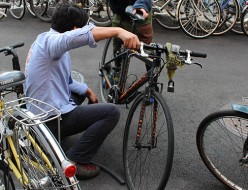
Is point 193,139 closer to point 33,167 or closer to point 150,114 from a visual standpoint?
point 150,114

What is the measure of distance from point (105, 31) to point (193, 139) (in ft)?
6.57

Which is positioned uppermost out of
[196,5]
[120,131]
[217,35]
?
[196,5]

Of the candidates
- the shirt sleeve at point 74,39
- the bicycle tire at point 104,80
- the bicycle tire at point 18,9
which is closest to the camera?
the shirt sleeve at point 74,39

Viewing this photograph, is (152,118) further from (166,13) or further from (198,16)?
(166,13)

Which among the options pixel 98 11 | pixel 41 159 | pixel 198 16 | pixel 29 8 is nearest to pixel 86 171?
pixel 41 159

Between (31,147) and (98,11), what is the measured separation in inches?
253

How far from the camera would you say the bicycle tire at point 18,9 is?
Result: 8.88 meters

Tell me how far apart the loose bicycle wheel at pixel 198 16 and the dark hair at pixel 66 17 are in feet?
15.5

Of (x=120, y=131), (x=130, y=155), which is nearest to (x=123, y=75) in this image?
(x=120, y=131)

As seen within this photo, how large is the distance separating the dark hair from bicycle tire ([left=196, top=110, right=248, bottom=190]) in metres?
1.38

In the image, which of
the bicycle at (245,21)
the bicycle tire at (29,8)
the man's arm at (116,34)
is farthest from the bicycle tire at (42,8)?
the man's arm at (116,34)

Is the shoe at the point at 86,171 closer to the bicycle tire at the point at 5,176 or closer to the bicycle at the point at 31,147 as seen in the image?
the bicycle tire at the point at 5,176

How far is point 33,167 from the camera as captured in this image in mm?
2518

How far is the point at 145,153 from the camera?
12.6 feet
